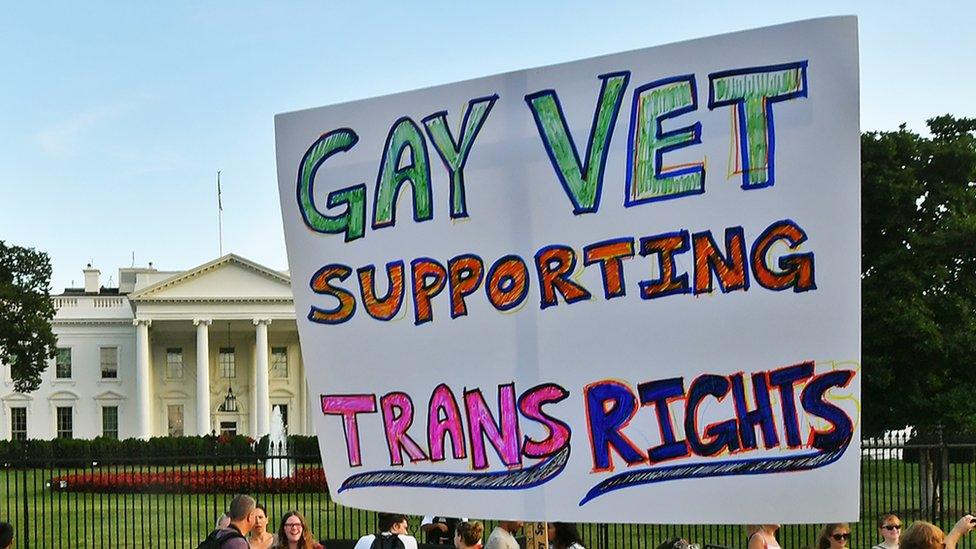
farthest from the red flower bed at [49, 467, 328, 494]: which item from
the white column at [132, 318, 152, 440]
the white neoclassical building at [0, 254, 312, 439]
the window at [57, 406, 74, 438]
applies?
the window at [57, 406, 74, 438]

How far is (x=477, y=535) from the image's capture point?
6.40 m

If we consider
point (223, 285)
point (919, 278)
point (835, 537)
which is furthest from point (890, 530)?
point (223, 285)

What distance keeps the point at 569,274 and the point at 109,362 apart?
66114 millimetres

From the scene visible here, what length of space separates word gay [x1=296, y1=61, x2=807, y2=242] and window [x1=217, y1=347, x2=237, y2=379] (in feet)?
212

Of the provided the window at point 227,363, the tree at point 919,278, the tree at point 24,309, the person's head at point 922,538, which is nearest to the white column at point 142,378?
the window at point 227,363

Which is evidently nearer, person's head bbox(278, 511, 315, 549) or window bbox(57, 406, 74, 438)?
person's head bbox(278, 511, 315, 549)

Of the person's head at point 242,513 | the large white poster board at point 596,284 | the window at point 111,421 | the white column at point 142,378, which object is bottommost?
the window at point 111,421

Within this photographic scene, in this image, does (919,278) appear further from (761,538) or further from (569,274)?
(569,274)

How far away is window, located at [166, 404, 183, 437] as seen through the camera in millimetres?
66938

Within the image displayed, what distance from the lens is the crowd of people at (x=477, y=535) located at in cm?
523

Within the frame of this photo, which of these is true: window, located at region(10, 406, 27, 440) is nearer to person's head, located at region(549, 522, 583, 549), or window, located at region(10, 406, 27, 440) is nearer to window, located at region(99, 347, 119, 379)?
window, located at region(99, 347, 119, 379)

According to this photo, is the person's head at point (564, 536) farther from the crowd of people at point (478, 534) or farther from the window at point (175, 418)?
the window at point (175, 418)

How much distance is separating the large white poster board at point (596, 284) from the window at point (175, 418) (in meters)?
65.1

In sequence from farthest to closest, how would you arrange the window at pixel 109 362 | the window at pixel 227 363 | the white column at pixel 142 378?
the window at pixel 227 363, the window at pixel 109 362, the white column at pixel 142 378
